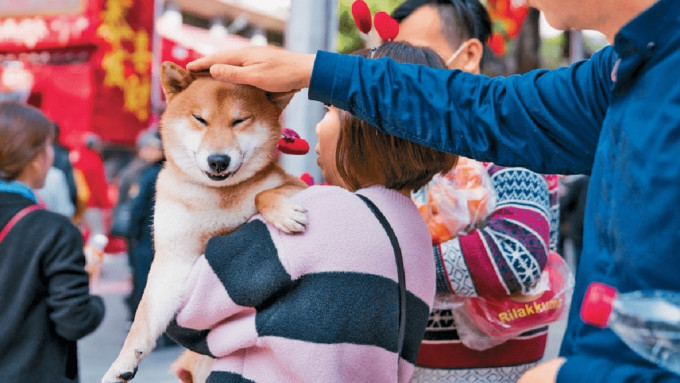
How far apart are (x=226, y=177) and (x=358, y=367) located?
1.93 feet

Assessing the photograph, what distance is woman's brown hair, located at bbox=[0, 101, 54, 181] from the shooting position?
254 centimetres

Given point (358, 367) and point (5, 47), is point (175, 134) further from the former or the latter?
point (5, 47)

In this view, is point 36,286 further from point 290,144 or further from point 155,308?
point 290,144

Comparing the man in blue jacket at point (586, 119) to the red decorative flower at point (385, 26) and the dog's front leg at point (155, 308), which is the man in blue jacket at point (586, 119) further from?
the red decorative flower at point (385, 26)

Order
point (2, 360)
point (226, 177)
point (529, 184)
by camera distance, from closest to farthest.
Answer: point (226, 177) → point (529, 184) → point (2, 360)

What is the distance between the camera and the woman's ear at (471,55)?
2359 millimetres

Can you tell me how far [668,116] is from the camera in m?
0.83

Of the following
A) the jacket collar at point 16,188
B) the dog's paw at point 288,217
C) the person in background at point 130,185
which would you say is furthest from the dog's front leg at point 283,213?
the person in background at point 130,185

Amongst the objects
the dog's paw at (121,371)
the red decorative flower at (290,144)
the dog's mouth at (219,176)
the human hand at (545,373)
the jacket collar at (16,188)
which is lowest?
the jacket collar at (16,188)

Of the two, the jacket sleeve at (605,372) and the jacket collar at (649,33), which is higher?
the jacket collar at (649,33)

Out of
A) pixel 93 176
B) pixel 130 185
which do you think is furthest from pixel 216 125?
pixel 93 176

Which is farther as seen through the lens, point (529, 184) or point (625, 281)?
point (529, 184)

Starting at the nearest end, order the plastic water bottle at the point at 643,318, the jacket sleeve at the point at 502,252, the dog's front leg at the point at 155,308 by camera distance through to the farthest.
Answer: the plastic water bottle at the point at 643,318 → the dog's front leg at the point at 155,308 → the jacket sleeve at the point at 502,252

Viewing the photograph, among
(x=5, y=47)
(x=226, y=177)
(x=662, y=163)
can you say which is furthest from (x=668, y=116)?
(x=5, y=47)
